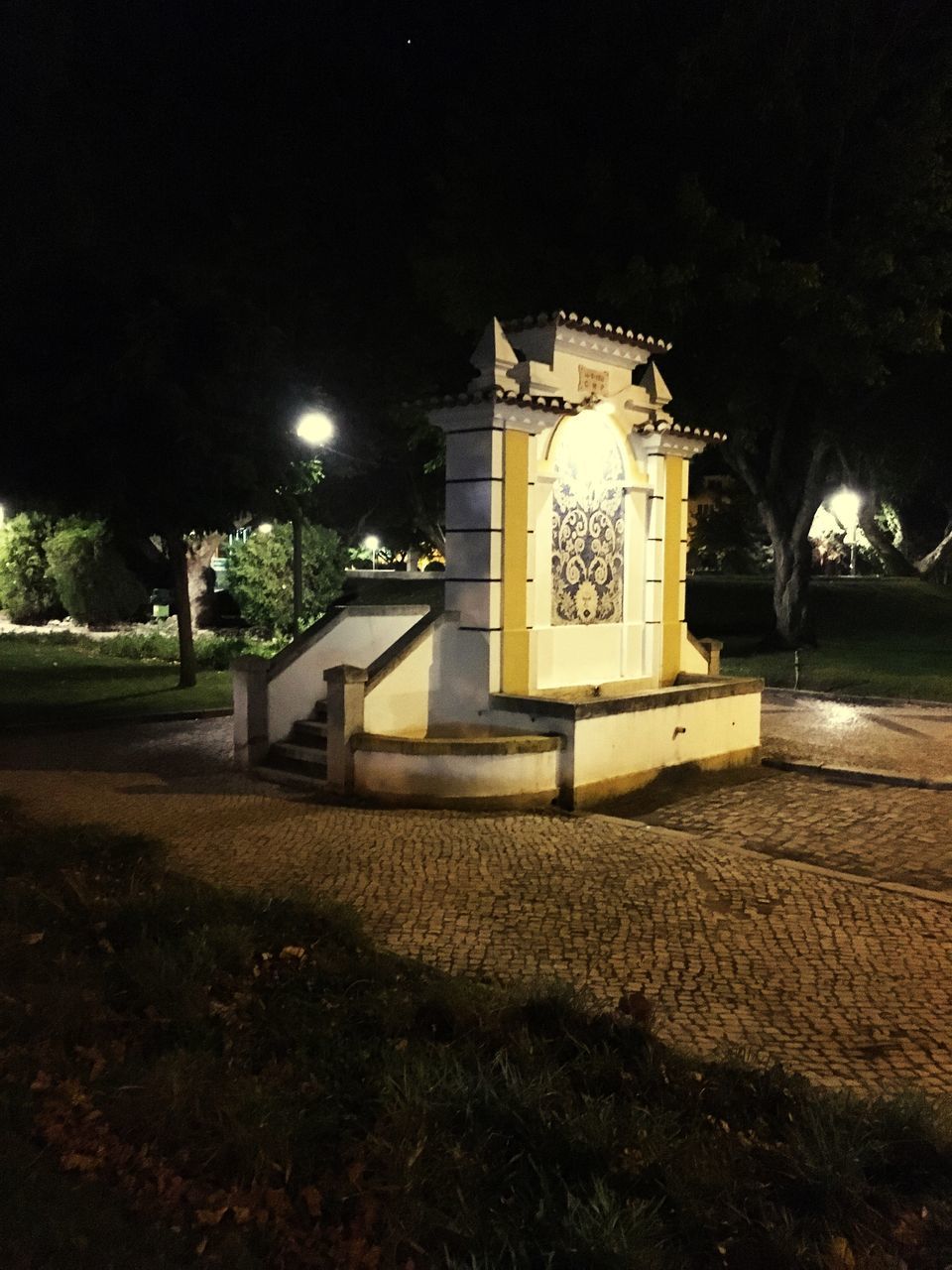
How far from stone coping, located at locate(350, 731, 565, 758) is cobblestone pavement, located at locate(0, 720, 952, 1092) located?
0.57 meters

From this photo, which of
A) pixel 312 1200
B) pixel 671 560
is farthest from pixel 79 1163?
pixel 671 560

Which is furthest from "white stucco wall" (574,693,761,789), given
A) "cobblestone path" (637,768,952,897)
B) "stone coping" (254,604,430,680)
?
"stone coping" (254,604,430,680)

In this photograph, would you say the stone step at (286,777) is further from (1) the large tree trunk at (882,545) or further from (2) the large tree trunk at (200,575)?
(1) the large tree trunk at (882,545)

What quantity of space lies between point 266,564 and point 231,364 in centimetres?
860

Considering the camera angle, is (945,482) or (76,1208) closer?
(76,1208)

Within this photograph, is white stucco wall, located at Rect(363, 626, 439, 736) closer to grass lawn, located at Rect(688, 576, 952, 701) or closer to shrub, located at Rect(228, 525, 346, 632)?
grass lawn, located at Rect(688, 576, 952, 701)

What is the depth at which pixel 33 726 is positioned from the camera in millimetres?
14680

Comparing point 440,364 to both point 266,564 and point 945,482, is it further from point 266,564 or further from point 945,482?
point 945,482

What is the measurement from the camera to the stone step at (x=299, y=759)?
11.2 m

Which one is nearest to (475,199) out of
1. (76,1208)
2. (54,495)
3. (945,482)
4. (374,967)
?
(54,495)

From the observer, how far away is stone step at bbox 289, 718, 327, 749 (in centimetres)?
1186

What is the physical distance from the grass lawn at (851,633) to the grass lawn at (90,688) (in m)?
9.68

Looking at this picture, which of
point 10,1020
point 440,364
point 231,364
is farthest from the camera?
point 440,364

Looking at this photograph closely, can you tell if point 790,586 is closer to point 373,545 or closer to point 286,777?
point 286,777
